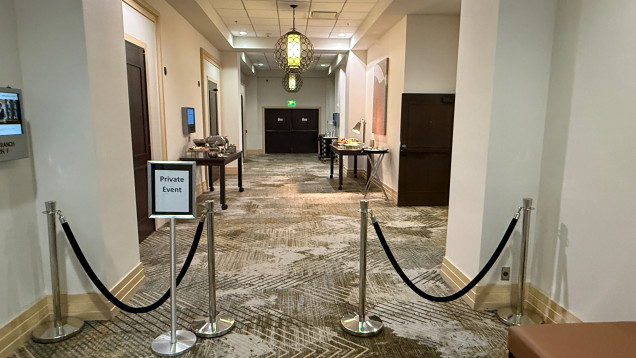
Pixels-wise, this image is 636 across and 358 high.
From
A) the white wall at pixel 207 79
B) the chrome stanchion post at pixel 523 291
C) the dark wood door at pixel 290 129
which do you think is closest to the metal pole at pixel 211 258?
the chrome stanchion post at pixel 523 291

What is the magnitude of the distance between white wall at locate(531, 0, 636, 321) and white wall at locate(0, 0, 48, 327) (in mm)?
3473

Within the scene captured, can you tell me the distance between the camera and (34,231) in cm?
262

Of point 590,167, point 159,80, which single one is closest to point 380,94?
point 159,80

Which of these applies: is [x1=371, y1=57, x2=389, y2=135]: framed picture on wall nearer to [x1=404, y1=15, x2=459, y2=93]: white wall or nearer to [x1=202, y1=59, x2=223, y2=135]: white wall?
[x1=404, y1=15, x2=459, y2=93]: white wall

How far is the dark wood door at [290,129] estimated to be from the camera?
16188mm

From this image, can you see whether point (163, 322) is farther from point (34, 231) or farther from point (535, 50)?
point (535, 50)

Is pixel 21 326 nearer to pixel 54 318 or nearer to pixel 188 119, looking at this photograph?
pixel 54 318

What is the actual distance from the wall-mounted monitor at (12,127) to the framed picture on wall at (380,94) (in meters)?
5.76

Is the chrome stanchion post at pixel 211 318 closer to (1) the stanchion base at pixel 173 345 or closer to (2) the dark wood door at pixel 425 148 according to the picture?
(1) the stanchion base at pixel 173 345

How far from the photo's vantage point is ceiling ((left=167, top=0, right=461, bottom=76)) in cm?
583

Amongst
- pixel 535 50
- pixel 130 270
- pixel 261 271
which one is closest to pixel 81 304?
pixel 130 270

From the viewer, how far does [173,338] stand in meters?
2.42

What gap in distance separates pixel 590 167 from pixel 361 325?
173 centimetres

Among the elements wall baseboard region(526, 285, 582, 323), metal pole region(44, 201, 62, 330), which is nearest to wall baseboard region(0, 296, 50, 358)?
metal pole region(44, 201, 62, 330)
